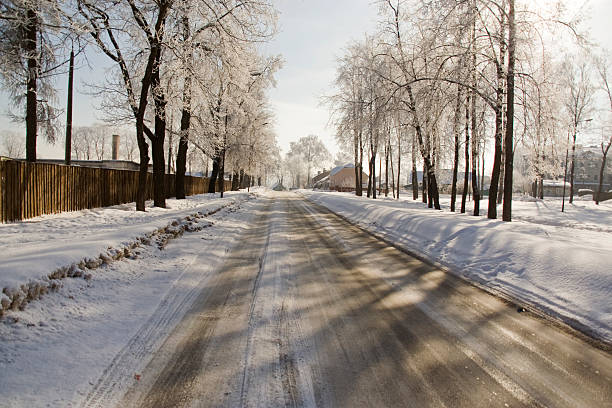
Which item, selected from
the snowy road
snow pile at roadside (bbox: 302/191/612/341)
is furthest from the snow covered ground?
snow pile at roadside (bbox: 302/191/612/341)

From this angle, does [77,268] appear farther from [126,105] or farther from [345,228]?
[126,105]

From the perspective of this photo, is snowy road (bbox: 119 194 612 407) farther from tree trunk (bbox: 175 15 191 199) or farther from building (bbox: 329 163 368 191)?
building (bbox: 329 163 368 191)

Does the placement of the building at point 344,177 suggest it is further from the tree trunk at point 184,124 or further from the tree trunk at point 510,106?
the tree trunk at point 510,106

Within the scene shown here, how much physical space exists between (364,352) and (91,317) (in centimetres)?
317

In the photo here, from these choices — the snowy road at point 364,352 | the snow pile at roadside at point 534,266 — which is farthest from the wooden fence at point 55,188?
the snow pile at roadside at point 534,266

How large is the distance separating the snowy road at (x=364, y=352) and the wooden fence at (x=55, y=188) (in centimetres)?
870

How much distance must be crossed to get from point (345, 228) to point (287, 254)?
17.7ft

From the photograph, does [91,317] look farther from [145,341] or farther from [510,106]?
[510,106]

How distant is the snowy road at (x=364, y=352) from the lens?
8.83ft

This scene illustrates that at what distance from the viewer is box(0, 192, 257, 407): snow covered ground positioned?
2740 mm

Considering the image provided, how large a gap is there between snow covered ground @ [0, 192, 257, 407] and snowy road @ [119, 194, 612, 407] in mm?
310

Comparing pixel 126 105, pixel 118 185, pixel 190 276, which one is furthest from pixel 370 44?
pixel 190 276

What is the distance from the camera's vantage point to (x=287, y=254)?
7.86 meters

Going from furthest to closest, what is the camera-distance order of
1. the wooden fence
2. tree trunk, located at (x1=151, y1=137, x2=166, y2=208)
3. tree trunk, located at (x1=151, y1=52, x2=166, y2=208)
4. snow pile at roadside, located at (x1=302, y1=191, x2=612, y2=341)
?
1. tree trunk, located at (x1=151, y1=137, x2=166, y2=208)
2. tree trunk, located at (x1=151, y1=52, x2=166, y2=208)
3. the wooden fence
4. snow pile at roadside, located at (x1=302, y1=191, x2=612, y2=341)
